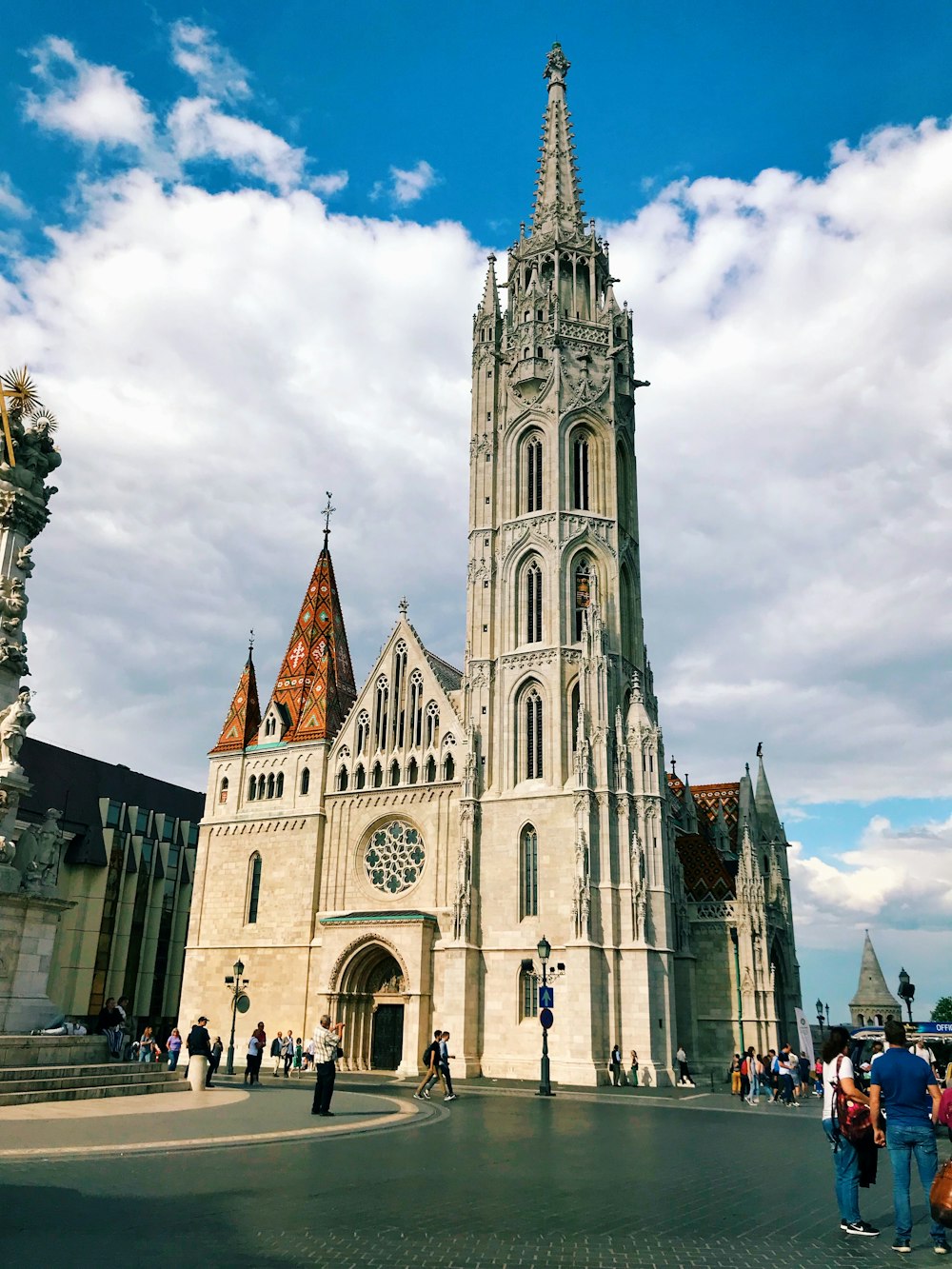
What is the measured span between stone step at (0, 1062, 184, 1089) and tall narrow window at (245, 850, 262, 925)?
2373 cm

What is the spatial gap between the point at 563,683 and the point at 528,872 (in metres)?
7.55

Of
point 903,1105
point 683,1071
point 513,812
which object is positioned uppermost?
point 513,812

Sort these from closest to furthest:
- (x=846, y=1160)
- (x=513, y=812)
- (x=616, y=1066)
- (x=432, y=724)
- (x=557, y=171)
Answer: (x=846, y=1160) < (x=616, y=1066) < (x=513, y=812) < (x=432, y=724) < (x=557, y=171)

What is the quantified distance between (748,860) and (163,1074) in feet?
96.2

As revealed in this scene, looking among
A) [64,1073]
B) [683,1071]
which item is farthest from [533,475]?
[64,1073]

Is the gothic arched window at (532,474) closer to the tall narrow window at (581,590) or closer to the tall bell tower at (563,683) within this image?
the tall bell tower at (563,683)

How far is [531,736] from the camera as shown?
132 feet

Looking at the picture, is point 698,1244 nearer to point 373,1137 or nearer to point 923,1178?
point 923,1178

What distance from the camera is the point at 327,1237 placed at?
305 inches

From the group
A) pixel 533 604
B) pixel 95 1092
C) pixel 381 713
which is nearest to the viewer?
pixel 95 1092

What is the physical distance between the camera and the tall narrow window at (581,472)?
44.2 m

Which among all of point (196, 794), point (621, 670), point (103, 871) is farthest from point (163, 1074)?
point (196, 794)

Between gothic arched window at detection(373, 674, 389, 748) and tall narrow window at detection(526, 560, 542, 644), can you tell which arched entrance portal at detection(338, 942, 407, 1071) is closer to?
gothic arched window at detection(373, 674, 389, 748)

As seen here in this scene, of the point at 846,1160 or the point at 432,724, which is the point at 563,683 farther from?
the point at 846,1160
